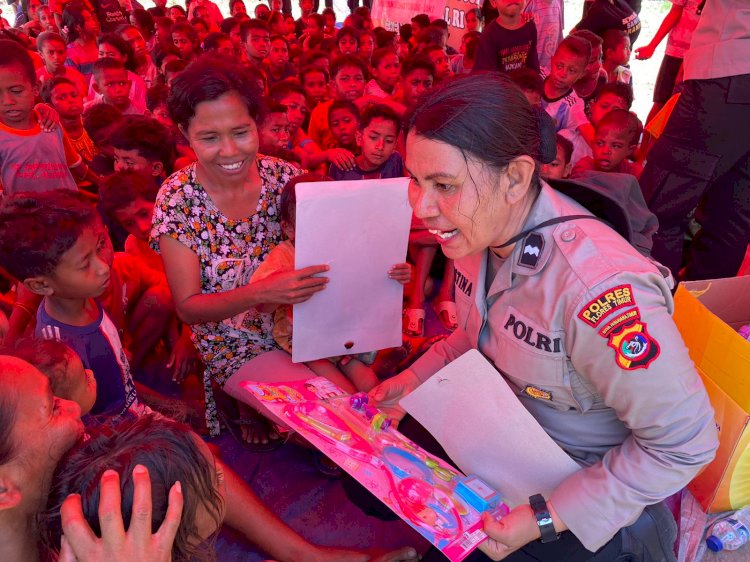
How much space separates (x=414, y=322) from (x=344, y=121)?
156cm

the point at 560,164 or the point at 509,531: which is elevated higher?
the point at 560,164

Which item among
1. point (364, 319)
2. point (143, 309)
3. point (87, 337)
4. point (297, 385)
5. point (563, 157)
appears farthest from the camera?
point (563, 157)

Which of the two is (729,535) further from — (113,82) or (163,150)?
(113,82)

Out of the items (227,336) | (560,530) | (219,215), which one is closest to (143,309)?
(227,336)

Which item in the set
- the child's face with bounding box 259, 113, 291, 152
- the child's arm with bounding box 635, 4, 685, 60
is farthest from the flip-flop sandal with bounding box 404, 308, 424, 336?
the child's arm with bounding box 635, 4, 685, 60

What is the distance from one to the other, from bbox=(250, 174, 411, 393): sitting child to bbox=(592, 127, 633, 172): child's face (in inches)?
71.9

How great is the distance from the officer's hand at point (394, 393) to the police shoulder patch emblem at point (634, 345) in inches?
26.4

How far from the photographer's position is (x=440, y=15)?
7.38 metres

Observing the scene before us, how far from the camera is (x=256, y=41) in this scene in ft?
18.0

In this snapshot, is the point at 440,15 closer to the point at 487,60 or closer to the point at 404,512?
the point at 487,60

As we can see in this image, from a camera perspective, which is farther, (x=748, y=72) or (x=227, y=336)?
(x=748, y=72)

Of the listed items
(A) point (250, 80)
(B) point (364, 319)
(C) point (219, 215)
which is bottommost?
(B) point (364, 319)

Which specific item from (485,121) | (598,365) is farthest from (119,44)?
(598,365)

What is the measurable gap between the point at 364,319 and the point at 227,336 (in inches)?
18.8
